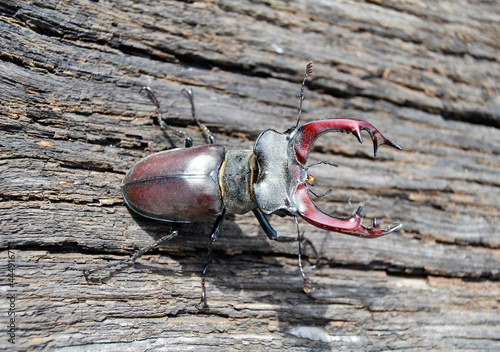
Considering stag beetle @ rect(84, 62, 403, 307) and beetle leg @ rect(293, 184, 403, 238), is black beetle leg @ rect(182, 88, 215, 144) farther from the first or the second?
beetle leg @ rect(293, 184, 403, 238)

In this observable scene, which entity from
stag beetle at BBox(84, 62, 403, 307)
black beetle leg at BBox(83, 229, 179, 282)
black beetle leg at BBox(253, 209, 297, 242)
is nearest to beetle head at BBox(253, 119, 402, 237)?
stag beetle at BBox(84, 62, 403, 307)

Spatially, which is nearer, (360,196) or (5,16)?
(5,16)

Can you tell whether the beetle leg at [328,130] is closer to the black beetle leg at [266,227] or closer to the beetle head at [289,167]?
the beetle head at [289,167]

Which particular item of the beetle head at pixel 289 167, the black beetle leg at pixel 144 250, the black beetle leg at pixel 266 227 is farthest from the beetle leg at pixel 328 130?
the black beetle leg at pixel 144 250

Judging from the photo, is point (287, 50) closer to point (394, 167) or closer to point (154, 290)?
point (394, 167)

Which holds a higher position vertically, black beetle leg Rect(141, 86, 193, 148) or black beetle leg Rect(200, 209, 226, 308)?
black beetle leg Rect(141, 86, 193, 148)

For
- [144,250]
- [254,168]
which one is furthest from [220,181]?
[144,250]

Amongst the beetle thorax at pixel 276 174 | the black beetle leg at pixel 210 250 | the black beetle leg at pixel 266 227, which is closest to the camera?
the beetle thorax at pixel 276 174

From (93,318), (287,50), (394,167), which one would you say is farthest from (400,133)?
(93,318)
